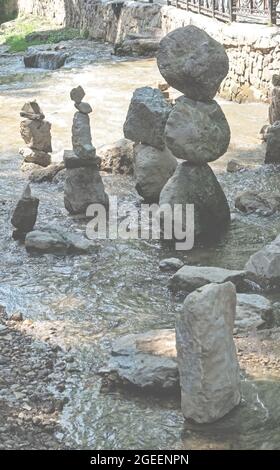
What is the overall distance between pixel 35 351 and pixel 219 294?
209cm

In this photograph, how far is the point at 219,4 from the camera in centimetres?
2169

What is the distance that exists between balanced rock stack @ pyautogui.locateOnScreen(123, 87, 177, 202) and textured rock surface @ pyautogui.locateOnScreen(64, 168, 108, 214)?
0.53 metres

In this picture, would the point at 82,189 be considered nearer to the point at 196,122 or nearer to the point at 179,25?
the point at 196,122

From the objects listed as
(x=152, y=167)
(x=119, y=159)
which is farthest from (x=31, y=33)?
(x=152, y=167)

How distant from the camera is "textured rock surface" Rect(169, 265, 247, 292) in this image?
25.6 ft

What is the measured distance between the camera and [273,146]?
12531mm

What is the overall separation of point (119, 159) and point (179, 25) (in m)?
11.8

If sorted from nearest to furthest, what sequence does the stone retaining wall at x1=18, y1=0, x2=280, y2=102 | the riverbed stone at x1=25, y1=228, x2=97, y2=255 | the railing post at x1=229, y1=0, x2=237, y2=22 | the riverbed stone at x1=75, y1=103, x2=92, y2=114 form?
the riverbed stone at x1=25, y1=228, x2=97, y2=255 → the riverbed stone at x1=75, y1=103, x2=92, y2=114 → the stone retaining wall at x1=18, y1=0, x2=280, y2=102 → the railing post at x1=229, y1=0, x2=237, y2=22

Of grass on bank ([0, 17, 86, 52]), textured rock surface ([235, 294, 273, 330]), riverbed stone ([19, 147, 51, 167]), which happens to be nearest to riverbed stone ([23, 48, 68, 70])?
grass on bank ([0, 17, 86, 52])

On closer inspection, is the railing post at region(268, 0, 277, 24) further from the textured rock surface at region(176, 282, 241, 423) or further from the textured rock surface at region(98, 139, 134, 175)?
the textured rock surface at region(176, 282, 241, 423)

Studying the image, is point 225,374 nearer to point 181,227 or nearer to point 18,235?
point 181,227

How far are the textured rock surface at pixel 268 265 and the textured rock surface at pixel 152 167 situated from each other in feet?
9.03
